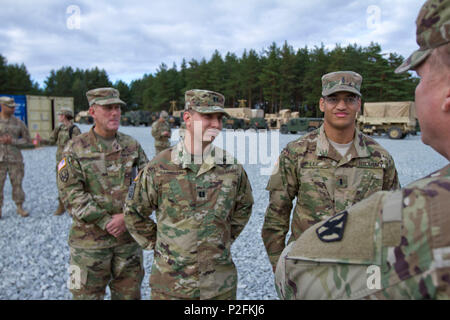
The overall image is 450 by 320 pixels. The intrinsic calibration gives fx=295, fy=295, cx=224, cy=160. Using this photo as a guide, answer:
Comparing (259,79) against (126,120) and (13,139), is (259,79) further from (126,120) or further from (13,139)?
(13,139)

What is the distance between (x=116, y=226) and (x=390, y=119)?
24.9 meters

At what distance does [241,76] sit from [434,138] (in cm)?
4367

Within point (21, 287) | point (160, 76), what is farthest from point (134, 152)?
point (160, 76)

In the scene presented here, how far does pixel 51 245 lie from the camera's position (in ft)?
14.3

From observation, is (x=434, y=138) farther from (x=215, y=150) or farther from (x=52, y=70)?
(x=52, y=70)

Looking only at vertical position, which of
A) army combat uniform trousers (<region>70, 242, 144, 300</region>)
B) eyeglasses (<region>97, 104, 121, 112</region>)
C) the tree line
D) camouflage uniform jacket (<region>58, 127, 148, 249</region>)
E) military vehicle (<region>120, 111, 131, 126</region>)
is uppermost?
the tree line

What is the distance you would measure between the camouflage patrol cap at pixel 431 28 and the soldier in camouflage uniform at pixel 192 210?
1.43 m

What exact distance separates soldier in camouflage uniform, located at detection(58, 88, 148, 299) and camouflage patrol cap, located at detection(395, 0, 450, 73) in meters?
2.38

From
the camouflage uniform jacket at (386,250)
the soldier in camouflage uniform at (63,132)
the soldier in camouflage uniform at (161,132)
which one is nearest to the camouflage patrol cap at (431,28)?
the camouflage uniform jacket at (386,250)

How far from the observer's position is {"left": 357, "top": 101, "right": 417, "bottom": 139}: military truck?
2216 cm

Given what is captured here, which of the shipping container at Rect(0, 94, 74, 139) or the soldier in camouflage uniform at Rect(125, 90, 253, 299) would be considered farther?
the shipping container at Rect(0, 94, 74, 139)

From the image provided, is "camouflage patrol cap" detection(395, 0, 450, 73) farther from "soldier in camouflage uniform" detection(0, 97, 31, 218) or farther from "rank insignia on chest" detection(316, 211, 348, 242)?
"soldier in camouflage uniform" detection(0, 97, 31, 218)

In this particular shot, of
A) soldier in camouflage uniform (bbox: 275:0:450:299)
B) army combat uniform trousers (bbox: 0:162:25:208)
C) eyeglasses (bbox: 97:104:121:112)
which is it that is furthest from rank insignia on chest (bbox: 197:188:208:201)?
army combat uniform trousers (bbox: 0:162:25:208)

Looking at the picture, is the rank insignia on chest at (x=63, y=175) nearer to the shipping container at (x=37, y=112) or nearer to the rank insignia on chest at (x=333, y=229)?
the rank insignia on chest at (x=333, y=229)
